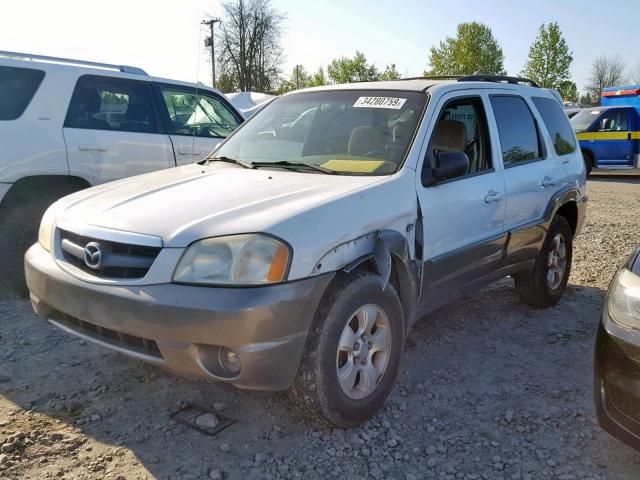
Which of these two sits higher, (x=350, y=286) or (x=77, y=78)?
(x=77, y=78)

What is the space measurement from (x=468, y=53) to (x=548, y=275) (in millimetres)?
47725

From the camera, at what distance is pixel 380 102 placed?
12.2 feet

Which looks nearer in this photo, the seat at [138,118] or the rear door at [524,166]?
the rear door at [524,166]

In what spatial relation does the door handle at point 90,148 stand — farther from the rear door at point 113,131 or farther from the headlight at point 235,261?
the headlight at point 235,261

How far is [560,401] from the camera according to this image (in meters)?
3.28

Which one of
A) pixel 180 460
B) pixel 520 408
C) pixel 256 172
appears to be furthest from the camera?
pixel 256 172

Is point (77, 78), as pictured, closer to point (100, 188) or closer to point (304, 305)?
point (100, 188)

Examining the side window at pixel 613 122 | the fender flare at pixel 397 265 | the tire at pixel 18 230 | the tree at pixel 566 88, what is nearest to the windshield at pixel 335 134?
the fender flare at pixel 397 265

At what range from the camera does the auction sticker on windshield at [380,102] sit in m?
3.64

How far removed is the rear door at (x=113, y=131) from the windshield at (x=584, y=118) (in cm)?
1306

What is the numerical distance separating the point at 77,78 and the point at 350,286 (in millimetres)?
3522

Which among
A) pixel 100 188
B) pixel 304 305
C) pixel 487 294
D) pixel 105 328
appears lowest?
pixel 487 294

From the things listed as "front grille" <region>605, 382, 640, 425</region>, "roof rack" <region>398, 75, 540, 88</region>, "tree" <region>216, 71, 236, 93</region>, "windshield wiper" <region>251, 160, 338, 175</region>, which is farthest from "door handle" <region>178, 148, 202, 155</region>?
"tree" <region>216, 71, 236, 93</region>

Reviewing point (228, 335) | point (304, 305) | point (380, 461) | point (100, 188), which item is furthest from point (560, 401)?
point (100, 188)
